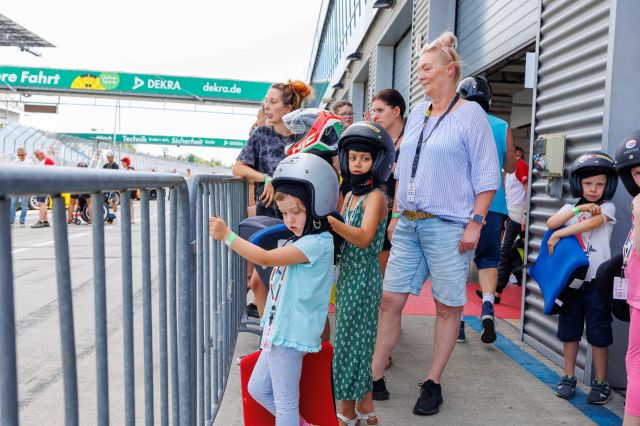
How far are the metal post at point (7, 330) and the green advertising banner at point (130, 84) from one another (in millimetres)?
31914

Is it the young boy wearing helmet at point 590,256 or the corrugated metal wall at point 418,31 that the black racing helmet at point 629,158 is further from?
the corrugated metal wall at point 418,31

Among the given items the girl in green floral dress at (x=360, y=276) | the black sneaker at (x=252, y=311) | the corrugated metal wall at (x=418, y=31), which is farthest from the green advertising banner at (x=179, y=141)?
the girl in green floral dress at (x=360, y=276)

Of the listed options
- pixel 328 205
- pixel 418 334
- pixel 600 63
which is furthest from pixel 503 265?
pixel 328 205

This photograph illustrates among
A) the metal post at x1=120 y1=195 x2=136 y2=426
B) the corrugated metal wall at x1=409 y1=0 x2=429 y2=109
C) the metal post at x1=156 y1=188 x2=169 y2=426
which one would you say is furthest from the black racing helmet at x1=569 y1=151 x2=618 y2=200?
the corrugated metal wall at x1=409 y1=0 x2=429 y2=109

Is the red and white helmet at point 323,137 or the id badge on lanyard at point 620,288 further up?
the red and white helmet at point 323,137

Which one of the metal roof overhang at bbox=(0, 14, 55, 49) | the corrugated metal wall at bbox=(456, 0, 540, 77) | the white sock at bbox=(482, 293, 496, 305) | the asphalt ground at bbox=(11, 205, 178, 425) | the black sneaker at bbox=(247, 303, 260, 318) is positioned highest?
the metal roof overhang at bbox=(0, 14, 55, 49)

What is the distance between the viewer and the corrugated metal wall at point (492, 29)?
494 centimetres

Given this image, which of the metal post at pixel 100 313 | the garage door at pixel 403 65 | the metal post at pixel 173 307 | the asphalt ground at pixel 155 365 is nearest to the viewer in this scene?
the asphalt ground at pixel 155 365

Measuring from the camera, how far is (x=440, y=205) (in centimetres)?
315

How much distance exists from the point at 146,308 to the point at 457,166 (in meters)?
2.04

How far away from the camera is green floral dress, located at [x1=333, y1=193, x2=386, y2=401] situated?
270cm

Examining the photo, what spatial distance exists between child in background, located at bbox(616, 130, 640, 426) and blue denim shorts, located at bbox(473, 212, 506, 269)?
1.46 meters

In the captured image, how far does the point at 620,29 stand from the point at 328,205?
226 centimetres

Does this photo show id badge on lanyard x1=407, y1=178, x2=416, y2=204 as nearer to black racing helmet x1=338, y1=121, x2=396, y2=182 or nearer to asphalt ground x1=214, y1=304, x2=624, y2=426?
black racing helmet x1=338, y1=121, x2=396, y2=182
